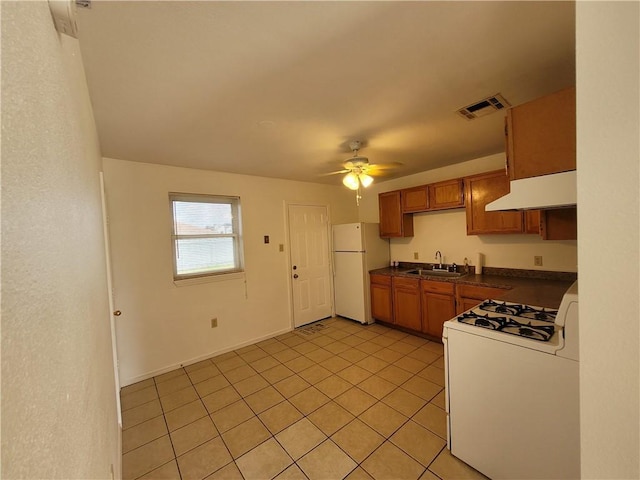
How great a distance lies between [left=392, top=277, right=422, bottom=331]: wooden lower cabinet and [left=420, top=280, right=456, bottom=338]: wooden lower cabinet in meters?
0.08

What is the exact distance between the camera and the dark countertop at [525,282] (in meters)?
2.18

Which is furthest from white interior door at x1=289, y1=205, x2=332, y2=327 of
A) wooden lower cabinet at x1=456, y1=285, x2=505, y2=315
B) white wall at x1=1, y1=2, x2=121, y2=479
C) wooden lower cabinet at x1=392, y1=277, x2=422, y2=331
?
white wall at x1=1, y1=2, x2=121, y2=479

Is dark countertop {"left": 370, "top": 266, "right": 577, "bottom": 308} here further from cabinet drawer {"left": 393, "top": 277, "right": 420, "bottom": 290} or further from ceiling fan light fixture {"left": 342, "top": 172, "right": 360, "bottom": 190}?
ceiling fan light fixture {"left": 342, "top": 172, "right": 360, "bottom": 190}

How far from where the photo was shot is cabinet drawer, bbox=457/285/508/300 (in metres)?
2.85

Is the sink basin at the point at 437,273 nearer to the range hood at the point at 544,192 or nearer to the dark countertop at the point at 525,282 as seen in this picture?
the dark countertop at the point at 525,282

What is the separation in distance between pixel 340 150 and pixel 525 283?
2.48m

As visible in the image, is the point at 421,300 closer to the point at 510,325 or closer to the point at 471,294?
the point at 471,294

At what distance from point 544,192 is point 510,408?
122 centimetres

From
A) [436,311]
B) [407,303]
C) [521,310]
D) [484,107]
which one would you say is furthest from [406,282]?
[484,107]

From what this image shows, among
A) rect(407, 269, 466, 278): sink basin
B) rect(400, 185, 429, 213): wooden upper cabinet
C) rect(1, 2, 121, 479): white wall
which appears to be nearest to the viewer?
rect(1, 2, 121, 479): white wall

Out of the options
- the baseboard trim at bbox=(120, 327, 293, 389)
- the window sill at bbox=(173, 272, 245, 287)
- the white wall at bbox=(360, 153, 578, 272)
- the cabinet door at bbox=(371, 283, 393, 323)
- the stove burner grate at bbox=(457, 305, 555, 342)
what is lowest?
the baseboard trim at bbox=(120, 327, 293, 389)

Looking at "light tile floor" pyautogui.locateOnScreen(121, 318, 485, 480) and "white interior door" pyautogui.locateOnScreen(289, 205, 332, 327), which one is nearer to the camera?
"light tile floor" pyautogui.locateOnScreen(121, 318, 485, 480)

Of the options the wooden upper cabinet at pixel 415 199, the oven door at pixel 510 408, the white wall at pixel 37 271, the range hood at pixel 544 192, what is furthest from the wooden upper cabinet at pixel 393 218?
the white wall at pixel 37 271

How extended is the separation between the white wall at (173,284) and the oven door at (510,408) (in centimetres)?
263
